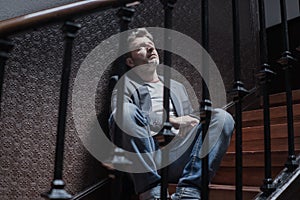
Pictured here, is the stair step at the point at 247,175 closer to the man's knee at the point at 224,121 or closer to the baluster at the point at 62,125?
the man's knee at the point at 224,121

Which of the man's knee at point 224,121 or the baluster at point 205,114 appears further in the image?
the man's knee at point 224,121

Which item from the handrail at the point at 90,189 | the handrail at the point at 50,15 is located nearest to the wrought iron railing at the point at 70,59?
the handrail at the point at 50,15

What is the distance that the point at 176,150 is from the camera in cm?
152

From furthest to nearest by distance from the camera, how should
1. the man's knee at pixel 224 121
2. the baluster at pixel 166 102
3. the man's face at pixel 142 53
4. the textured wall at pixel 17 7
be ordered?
1. the man's face at pixel 142 53
2. the textured wall at pixel 17 7
3. the man's knee at pixel 224 121
4. the baluster at pixel 166 102

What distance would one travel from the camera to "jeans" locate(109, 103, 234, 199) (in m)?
1.31

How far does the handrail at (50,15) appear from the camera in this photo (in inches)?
31.6

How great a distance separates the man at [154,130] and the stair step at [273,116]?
0.53 meters

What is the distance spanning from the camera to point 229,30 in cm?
281

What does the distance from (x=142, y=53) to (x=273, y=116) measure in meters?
0.84

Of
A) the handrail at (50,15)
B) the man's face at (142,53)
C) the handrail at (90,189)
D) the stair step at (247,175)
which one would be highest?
the man's face at (142,53)

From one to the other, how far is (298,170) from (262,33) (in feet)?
1.41

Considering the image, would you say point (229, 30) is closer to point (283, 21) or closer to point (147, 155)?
point (283, 21)

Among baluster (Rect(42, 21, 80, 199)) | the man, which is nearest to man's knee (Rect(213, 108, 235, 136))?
the man

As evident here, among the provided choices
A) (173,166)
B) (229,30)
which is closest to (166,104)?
(173,166)
